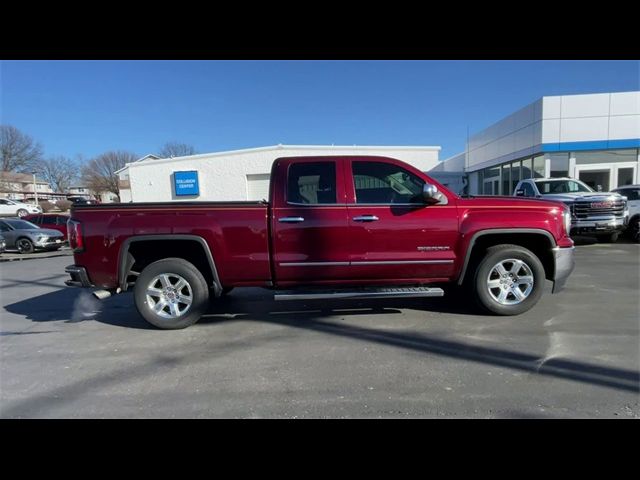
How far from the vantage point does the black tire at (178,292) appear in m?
4.15

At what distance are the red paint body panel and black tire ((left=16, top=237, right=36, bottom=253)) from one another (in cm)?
1229

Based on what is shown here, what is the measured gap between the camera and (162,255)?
4391 mm

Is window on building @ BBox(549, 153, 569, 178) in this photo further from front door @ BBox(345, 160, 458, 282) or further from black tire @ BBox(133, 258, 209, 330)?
black tire @ BBox(133, 258, 209, 330)

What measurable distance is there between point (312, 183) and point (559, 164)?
1580cm

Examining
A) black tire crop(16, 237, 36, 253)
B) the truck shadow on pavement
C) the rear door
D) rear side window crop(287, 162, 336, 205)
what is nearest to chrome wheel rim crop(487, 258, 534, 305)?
the truck shadow on pavement

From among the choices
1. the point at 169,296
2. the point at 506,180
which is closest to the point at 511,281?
the point at 169,296

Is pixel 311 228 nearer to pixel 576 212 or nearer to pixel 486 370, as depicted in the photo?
pixel 486 370

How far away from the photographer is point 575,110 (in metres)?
14.6

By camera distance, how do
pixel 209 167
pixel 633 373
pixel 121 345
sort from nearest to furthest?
pixel 633 373, pixel 121 345, pixel 209 167

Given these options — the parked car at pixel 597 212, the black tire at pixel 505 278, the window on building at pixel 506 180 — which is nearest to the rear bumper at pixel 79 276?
the black tire at pixel 505 278

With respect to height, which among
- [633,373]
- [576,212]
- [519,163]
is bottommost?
[633,373]

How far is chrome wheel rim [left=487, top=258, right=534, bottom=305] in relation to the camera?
171 inches
